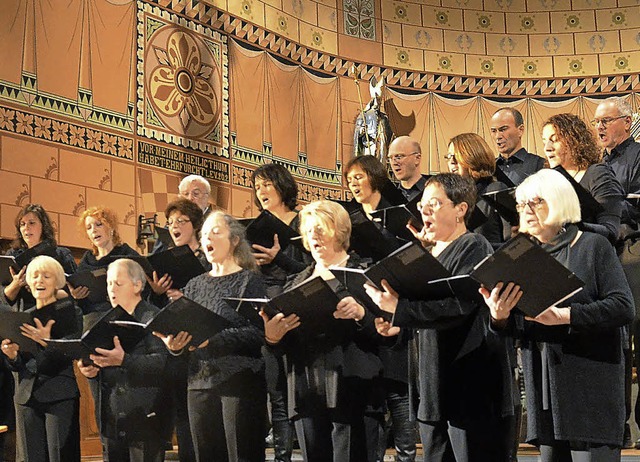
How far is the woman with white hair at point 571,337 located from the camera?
2793 millimetres

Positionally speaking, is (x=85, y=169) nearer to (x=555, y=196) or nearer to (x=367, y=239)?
(x=367, y=239)

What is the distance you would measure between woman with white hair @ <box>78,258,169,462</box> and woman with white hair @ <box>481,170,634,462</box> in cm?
167

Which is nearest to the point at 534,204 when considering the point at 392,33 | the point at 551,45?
the point at 392,33

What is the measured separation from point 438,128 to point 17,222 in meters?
5.61

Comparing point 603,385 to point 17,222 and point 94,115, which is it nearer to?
point 17,222

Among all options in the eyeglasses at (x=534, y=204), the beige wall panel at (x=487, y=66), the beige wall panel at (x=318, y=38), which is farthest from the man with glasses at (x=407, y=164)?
the beige wall panel at (x=487, y=66)

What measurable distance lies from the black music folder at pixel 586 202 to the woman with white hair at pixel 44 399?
7.79 feet

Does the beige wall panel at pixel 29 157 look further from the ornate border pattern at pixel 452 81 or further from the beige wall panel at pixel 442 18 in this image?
the beige wall panel at pixel 442 18

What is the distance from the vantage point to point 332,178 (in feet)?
31.0

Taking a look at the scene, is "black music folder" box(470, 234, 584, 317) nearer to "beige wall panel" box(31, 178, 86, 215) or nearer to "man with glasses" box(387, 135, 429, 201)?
"man with glasses" box(387, 135, 429, 201)

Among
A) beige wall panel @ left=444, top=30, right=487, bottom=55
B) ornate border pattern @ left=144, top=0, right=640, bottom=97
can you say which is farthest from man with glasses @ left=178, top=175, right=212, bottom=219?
beige wall panel @ left=444, top=30, right=487, bottom=55

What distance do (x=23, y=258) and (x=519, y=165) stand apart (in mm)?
2516

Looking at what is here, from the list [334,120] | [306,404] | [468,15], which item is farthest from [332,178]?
[306,404]

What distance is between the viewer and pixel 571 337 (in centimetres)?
287
